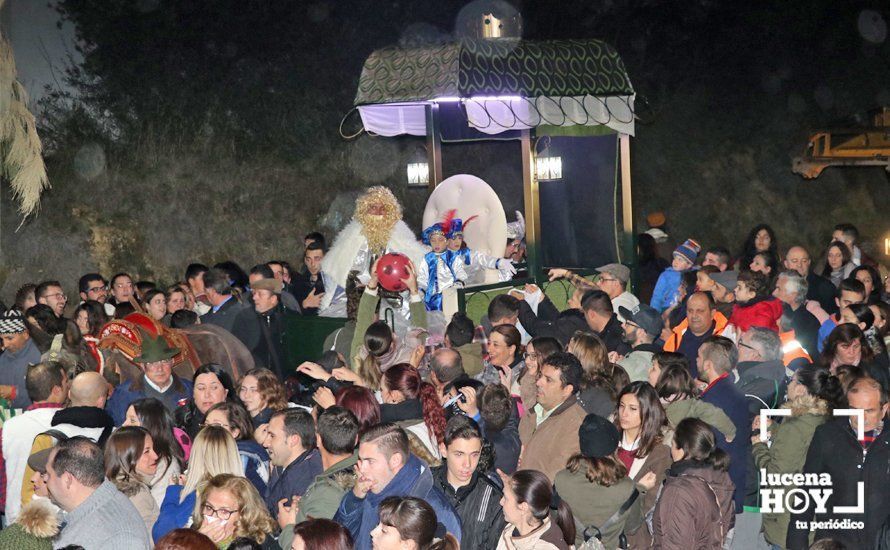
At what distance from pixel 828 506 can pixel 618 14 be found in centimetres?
1357

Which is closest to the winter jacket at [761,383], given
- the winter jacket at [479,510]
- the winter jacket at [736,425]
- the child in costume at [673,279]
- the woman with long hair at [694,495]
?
the winter jacket at [736,425]

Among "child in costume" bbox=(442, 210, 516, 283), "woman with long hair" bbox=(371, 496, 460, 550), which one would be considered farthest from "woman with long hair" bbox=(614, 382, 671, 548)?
"child in costume" bbox=(442, 210, 516, 283)

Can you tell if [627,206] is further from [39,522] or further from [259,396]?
[39,522]

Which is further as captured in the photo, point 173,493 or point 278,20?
point 278,20

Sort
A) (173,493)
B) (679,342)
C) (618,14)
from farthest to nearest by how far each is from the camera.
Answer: (618,14)
(679,342)
(173,493)

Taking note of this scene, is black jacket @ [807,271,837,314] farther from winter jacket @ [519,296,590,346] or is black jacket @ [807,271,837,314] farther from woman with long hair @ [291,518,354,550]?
woman with long hair @ [291,518,354,550]

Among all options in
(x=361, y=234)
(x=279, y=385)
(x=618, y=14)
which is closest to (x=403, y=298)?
(x=361, y=234)

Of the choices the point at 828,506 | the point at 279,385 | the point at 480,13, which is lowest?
the point at 828,506

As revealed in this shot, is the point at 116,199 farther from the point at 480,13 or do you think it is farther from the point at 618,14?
the point at 618,14

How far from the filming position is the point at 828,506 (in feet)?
16.4

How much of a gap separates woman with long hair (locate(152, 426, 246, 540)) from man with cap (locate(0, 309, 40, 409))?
2721 millimetres

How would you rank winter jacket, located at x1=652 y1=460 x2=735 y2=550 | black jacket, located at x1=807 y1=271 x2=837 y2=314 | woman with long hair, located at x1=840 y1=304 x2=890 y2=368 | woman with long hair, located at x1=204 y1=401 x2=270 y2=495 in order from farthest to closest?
black jacket, located at x1=807 y1=271 x2=837 y2=314
woman with long hair, located at x1=840 y1=304 x2=890 y2=368
woman with long hair, located at x1=204 y1=401 x2=270 y2=495
winter jacket, located at x1=652 y1=460 x2=735 y2=550

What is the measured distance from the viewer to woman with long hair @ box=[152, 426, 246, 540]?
174 inches

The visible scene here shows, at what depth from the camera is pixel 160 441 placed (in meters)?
5.09
